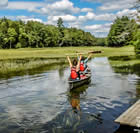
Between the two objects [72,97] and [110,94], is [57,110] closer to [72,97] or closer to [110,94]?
[72,97]

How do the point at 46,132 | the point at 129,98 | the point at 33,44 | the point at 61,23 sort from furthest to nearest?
the point at 61,23 → the point at 33,44 → the point at 129,98 → the point at 46,132

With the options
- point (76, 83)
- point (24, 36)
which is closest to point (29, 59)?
point (76, 83)

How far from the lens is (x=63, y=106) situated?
13.0m

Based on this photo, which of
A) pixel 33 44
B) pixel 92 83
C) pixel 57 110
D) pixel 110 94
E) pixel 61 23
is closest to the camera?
pixel 57 110

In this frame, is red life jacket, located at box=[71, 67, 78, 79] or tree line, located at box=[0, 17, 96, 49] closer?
red life jacket, located at box=[71, 67, 78, 79]

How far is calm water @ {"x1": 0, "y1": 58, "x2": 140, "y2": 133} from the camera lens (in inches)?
387

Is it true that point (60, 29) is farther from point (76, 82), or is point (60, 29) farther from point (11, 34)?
point (76, 82)

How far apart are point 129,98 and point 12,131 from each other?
8.45 m

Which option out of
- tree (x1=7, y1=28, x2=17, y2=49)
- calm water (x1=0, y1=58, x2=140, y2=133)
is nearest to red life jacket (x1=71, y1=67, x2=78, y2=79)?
calm water (x1=0, y1=58, x2=140, y2=133)

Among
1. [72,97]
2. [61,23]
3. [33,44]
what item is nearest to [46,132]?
[72,97]

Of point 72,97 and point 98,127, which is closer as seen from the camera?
point 98,127

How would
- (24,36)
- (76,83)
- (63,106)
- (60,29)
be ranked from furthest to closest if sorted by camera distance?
(60,29), (24,36), (76,83), (63,106)

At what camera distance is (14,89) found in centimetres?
1812

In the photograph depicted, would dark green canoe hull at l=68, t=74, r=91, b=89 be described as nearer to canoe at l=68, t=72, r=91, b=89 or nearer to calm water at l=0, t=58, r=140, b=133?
canoe at l=68, t=72, r=91, b=89
